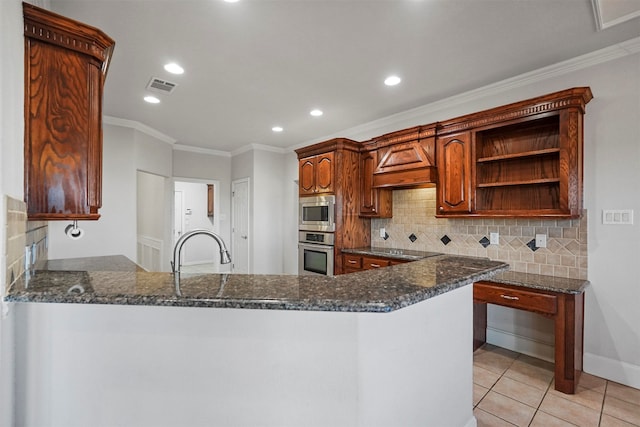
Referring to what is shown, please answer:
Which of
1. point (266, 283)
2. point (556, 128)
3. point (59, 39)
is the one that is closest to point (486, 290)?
point (556, 128)

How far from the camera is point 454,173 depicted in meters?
3.17

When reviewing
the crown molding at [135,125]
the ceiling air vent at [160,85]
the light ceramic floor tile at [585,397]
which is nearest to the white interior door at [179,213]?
the crown molding at [135,125]

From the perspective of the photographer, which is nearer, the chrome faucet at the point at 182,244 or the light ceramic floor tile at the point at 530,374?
the chrome faucet at the point at 182,244

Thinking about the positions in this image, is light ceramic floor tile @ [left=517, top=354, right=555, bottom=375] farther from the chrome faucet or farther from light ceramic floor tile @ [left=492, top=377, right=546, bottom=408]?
the chrome faucet

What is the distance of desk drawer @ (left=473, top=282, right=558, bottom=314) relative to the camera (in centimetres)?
236

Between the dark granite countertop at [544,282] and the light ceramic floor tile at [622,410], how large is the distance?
76 cm

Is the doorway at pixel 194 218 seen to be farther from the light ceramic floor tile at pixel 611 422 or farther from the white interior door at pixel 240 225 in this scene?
the light ceramic floor tile at pixel 611 422

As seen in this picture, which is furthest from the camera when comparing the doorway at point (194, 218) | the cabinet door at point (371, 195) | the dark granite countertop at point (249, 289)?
the doorway at point (194, 218)

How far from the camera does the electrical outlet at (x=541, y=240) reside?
277cm

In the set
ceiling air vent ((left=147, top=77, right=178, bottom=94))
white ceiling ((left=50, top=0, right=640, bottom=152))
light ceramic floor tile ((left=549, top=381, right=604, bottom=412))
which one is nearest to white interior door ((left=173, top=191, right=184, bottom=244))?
white ceiling ((left=50, top=0, right=640, bottom=152))

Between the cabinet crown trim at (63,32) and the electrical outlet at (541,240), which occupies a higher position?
the cabinet crown trim at (63,32)

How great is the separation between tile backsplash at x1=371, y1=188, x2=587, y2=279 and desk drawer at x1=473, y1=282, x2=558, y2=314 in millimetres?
485

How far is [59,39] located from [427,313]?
209 cm

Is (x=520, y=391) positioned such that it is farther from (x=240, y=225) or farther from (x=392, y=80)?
(x=240, y=225)
